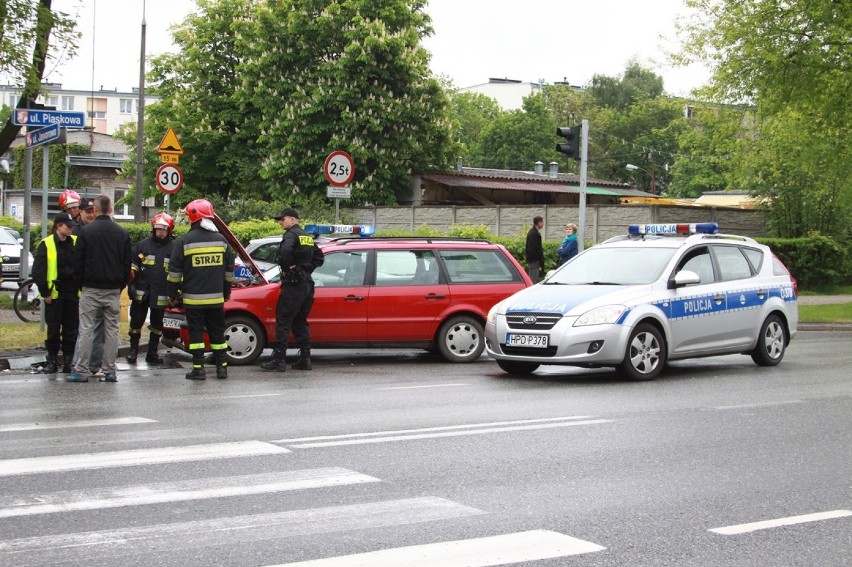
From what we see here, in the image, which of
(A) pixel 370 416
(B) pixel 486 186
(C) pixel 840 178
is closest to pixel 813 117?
(C) pixel 840 178

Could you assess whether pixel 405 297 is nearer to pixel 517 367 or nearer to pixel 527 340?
pixel 517 367

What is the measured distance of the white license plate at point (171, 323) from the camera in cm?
1388

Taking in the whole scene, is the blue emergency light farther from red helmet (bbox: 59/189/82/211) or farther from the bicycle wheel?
the bicycle wheel

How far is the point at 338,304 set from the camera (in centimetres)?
1461

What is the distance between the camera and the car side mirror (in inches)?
516

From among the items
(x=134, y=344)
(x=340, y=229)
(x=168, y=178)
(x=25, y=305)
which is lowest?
(x=134, y=344)

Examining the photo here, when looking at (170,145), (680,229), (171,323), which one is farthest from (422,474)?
(170,145)

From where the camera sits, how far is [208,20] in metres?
46.4

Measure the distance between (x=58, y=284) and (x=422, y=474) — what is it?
7.08 metres

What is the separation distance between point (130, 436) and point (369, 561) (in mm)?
3937

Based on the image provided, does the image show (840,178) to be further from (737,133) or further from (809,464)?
(809,464)

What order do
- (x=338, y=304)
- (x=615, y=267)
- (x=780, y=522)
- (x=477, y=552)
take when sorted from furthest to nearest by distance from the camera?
(x=338, y=304) < (x=615, y=267) < (x=780, y=522) < (x=477, y=552)

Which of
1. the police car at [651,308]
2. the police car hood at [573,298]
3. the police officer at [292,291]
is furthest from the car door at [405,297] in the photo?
the police car hood at [573,298]

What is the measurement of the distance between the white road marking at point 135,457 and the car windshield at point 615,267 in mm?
6351
